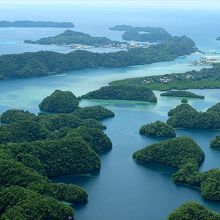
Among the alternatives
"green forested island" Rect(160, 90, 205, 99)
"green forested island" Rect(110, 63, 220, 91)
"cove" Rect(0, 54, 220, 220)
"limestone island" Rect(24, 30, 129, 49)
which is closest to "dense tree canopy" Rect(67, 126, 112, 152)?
"cove" Rect(0, 54, 220, 220)

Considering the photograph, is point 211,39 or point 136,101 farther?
point 211,39

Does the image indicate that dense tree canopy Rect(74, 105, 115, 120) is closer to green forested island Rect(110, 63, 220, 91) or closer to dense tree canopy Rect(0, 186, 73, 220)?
green forested island Rect(110, 63, 220, 91)

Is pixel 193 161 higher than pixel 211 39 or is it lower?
higher

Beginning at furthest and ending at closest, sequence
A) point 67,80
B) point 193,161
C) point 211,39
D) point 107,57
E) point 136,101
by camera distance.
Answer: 1. point 211,39
2. point 107,57
3. point 67,80
4. point 136,101
5. point 193,161

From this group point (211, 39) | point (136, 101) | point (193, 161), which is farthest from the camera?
point (211, 39)

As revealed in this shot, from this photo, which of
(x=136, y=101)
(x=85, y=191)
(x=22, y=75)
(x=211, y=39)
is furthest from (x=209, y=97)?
(x=211, y=39)

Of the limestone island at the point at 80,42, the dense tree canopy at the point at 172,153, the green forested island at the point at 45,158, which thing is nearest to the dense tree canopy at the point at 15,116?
the green forested island at the point at 45,158

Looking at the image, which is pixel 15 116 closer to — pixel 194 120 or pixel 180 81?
pixel 194 120

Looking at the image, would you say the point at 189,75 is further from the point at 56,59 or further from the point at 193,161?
the point at 193,161
